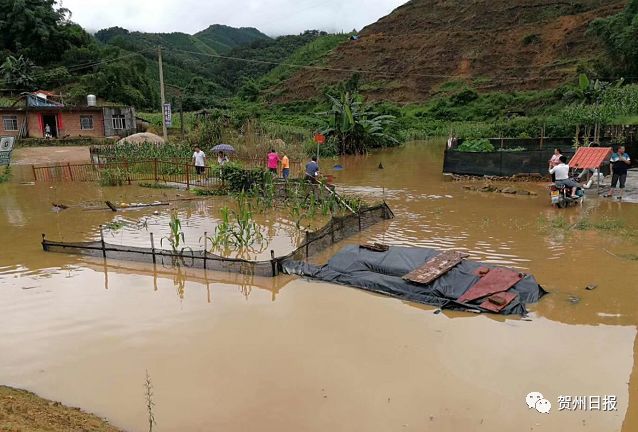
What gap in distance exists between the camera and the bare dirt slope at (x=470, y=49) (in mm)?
60188

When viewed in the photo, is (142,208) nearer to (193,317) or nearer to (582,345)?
(193,317)

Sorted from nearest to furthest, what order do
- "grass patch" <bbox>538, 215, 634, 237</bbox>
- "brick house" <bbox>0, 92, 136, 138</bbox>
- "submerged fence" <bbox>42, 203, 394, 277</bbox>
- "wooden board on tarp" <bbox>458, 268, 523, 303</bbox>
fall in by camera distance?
"wooden board on tarp" <bbox>458, 268, 523, 303</bbox>
"submerged fence" <bbox>42, 203, 394, 277</bbox>
"grass patch" <bbox>538, 215, 634, 237</bbox>
"brick house" <bbox>0, 92, 136, 138</bbox>

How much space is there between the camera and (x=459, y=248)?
10195 millimetres

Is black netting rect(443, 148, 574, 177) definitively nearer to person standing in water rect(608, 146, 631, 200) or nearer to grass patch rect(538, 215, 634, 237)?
person standing in water rect(608, 146, 631, 200)

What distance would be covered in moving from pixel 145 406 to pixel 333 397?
1919 mm

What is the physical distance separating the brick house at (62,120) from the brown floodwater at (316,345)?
2789cm

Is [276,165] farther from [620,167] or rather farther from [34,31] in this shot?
[34,31]

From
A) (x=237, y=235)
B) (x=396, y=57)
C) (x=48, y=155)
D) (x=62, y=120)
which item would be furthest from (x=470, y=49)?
(x=237, y=235)

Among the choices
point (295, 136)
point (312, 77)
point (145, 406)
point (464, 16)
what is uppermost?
point (464, 16)

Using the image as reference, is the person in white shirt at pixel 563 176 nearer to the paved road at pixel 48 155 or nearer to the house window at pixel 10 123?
the paved road at pixel 48 155

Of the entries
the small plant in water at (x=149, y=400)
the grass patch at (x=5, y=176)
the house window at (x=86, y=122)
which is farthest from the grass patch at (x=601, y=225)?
the house window at (x=86, y=122)

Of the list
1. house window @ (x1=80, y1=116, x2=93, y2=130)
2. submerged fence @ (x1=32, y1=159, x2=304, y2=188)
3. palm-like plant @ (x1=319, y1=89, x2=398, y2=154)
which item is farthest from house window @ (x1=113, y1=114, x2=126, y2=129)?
palm-like plant @ (x1=319, y1=89, x2=398, y2=154)

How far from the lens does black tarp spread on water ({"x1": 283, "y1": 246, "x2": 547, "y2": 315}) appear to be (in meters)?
7.32

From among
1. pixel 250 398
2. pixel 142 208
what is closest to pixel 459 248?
pixel 250 398
